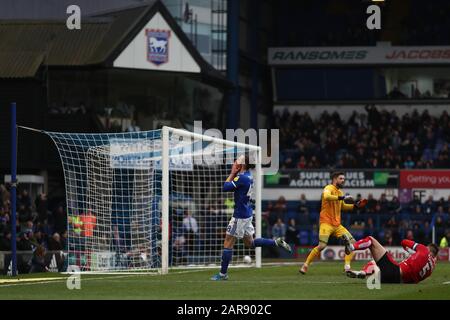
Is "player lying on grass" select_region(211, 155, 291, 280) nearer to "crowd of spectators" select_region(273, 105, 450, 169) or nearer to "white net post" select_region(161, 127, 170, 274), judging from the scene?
"white net post" select_region(161, 127, 170, 274)

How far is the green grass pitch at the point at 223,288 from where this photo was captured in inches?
641

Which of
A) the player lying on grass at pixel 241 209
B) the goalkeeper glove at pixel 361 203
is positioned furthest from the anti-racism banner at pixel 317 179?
the goalkeeper glove at pixel 361 203

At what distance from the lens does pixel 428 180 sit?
A: 4850 centimetres

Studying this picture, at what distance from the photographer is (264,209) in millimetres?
47812

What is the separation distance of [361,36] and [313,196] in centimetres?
1234

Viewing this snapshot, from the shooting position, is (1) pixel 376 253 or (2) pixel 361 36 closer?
(1) pixel 376 253

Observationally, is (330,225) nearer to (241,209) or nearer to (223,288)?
(241,209)

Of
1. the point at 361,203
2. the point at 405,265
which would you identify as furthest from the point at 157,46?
the point at 405,265

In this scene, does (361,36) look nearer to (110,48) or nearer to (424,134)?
(424,134)

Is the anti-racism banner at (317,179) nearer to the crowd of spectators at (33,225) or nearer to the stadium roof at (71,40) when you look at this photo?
the stadium roof at (71,40)

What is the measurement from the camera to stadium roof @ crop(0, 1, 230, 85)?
129 feet

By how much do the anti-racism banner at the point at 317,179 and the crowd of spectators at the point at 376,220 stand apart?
5.07ft

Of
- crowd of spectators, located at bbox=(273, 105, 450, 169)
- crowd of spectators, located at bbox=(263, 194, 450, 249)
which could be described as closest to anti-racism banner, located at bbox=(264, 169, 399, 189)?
crowd of spectators, located at bbox=(273, 105, 450, 169)

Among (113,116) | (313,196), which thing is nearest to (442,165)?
(313,196)
